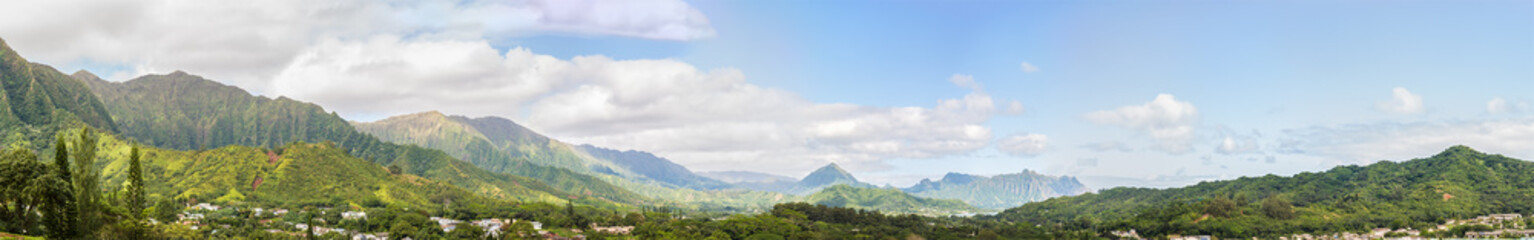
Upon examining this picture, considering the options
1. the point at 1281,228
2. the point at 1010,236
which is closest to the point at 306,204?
the point at 1010,236

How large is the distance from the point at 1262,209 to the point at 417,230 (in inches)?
7025

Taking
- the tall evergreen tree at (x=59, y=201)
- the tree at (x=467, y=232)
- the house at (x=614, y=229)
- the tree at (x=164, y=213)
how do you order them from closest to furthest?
the tall evergreen tree at (x=59, y=201) < the tree at (x=164, y=213) < the tree at (x=467, y=232) < the house at (x=614, y=229)

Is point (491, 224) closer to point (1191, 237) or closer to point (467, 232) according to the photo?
point (467, 232)

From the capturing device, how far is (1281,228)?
179625mm

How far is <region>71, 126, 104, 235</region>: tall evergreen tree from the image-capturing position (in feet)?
226

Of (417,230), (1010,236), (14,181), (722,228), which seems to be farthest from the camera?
(1010,236)

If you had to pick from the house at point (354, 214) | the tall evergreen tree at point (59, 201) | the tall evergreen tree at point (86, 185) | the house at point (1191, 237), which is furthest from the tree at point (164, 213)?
the house at point (1191, 237)

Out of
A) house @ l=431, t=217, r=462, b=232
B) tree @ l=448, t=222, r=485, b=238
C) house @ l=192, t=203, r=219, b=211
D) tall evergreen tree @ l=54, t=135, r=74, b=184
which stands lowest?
tree @ l=448, t=222, r=485, b=238

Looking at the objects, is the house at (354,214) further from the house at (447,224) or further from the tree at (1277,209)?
the tree at (1277,209)

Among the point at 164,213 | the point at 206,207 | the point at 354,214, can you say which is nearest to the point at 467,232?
the point at 354,214

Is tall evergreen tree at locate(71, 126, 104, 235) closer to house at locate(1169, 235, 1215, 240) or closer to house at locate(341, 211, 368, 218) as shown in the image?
house at locate(341, 211, 368, 218)

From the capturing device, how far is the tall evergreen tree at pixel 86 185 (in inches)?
2709

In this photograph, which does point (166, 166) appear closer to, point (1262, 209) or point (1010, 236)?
point (1010, 236)

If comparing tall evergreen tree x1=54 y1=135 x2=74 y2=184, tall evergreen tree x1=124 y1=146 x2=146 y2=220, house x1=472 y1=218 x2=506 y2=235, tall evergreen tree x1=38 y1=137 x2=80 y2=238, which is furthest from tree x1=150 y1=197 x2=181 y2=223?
tall evergreen tree x1=38 y1=137 x2=80 y2=238
